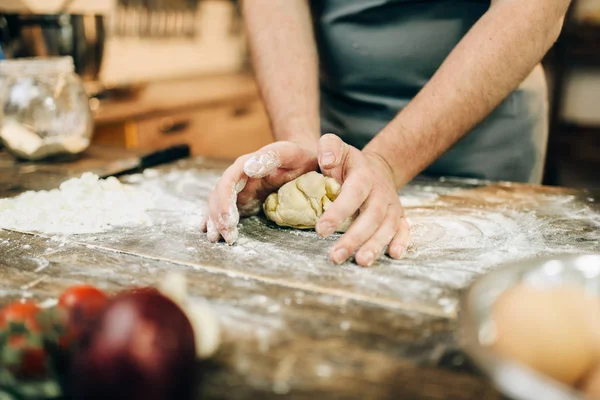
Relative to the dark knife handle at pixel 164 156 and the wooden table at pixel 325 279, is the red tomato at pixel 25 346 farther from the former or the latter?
the dark knife handle at pixel 164 156

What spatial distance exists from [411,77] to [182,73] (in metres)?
2.57

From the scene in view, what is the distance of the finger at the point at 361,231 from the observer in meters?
0.79

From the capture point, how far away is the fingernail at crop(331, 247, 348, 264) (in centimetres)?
78

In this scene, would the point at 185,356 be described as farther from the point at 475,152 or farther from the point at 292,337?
the point at 475,152

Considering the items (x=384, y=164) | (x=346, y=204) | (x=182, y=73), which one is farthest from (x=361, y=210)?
(x=182, y=73)

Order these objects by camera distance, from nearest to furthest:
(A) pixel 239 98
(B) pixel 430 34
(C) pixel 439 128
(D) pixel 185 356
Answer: (D) pixel 185 356 < (C) pixel 439 128 < (B) pixel 430 34 < (A) pixel 239 98

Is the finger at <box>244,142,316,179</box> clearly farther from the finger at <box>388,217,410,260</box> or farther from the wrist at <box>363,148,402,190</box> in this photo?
the finger at <box>388,217,410,260</box>

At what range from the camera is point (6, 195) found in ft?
3.76

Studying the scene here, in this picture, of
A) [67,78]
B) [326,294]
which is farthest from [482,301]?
[67,78]

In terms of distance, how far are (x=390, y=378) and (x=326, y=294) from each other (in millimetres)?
192

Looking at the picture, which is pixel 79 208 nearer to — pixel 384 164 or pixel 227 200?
pixel 227 200

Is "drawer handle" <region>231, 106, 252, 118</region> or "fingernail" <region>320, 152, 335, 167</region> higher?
"fingernail" <region>320, 152, 335, 167</region>

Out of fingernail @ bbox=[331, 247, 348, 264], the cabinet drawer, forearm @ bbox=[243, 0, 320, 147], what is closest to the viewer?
fingernail @ bbox=[331, 247, 348, 264]

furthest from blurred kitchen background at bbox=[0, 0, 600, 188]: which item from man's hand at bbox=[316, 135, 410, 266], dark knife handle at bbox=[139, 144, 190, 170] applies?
man's hand at bbox=[316, 135, 410, 266]
